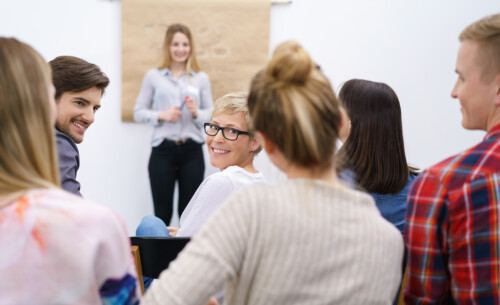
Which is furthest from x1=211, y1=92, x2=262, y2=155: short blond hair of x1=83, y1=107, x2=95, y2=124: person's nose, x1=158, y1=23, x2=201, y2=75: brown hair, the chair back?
x1=158, y1=23, x2=201, y2=75: brown hair

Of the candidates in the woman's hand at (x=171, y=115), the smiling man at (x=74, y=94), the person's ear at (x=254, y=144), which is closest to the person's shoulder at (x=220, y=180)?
the person's ear at (x=254, y=144)

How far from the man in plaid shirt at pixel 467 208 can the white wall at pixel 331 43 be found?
2623 mm

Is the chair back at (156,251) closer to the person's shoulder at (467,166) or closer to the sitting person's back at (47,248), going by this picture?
the sitting person's back at (47,248)

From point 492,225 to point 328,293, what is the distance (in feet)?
1.32

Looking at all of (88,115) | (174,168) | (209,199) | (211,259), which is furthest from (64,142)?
(174,168)

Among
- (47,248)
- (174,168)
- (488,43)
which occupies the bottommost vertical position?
(174,168)

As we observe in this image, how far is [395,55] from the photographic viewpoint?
378 centimetres

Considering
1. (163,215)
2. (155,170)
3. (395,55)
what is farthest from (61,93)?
(395,55)

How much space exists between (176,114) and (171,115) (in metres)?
0.04

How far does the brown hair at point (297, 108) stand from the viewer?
0.88 m

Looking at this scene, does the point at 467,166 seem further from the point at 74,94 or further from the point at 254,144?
the point at 74,94

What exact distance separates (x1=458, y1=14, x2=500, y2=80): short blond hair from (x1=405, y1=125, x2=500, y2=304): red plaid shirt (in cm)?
13

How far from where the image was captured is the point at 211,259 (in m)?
0.83

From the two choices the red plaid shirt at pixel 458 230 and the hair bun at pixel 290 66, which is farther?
the red plaid shirt at pixel 458 230
